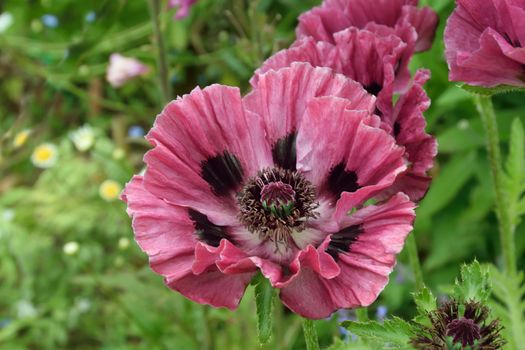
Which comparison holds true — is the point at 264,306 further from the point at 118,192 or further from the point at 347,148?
the point at 118,192

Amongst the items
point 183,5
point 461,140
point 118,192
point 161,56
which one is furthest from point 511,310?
point 118,192

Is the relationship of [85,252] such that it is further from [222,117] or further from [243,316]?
[222,117]

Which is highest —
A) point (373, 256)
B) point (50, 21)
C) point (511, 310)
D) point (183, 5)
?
point (373, 256)

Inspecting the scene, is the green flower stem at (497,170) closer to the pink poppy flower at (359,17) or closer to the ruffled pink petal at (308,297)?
the pink poppy flower at (359,17)

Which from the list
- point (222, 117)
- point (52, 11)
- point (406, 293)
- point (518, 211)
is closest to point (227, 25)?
point (52, 11)

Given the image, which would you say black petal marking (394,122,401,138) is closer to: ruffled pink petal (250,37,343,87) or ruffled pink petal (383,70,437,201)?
ruffled pink petal (383,70,437,201)

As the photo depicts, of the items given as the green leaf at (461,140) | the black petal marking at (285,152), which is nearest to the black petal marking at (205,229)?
the black petal marking at (285,152)
